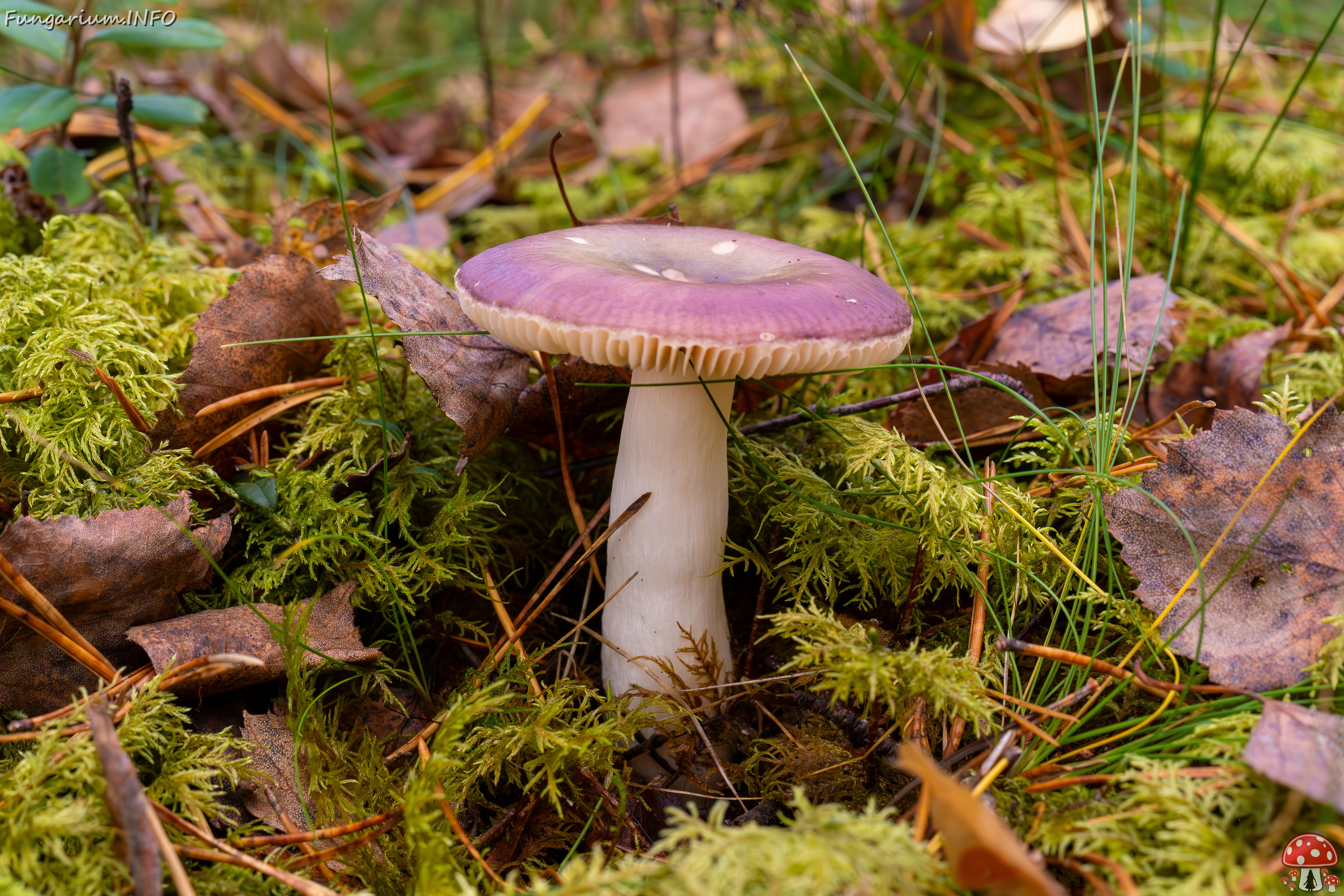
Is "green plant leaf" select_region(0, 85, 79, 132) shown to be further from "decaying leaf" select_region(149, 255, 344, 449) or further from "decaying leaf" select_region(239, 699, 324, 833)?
"decaying leaf" select_region(239, 699, 324, 833)

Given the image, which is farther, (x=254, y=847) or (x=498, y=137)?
(x=498, y=137)

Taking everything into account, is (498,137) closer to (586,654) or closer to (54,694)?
(586,654)

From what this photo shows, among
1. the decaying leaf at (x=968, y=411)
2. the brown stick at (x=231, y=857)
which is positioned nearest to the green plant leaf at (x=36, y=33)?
the brown stick at (x=231, y=857)

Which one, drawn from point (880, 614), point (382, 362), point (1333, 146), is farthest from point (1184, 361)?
point (382, 362)

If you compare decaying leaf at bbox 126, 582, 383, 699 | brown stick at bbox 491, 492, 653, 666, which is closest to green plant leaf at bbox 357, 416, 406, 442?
decaying leaf at bbox 126, 582, 383, 699

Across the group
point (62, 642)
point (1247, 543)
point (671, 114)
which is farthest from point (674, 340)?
point (671, 114)

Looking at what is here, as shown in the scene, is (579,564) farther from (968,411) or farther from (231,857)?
(968,411)
